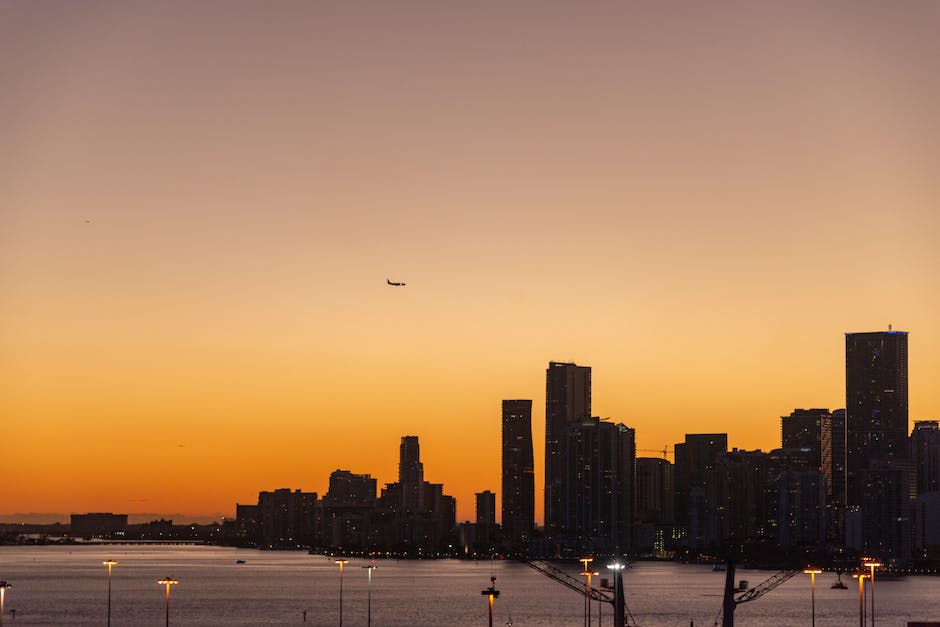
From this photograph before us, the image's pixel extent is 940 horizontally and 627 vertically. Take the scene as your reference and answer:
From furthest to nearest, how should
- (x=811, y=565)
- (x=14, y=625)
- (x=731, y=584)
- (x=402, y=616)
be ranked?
(x=402, y=616) → (x=14, y=625) → (x=811, y=565) → (x=731, y=584)

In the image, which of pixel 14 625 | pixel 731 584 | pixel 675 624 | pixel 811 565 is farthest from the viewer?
pixel 675 624

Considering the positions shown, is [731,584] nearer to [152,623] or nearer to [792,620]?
[152,623]

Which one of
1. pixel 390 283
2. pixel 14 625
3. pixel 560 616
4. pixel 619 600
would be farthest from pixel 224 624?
pixel 619 600

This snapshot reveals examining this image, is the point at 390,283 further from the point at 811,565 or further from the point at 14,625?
the point at 14,625

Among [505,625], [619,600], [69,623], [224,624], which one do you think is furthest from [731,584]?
[69,623]

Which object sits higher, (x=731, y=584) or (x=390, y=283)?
(x=390, y=283)

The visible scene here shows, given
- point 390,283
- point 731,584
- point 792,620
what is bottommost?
point 792,620

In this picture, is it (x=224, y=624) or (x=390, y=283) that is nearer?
(x=390, y=283)

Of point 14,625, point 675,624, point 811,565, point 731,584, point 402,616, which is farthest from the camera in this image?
point 402,616

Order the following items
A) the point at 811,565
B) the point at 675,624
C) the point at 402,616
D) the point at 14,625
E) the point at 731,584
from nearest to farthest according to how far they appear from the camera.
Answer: the point at 731,584, the point at 811,565, the point at 14,625, the point at 675,624, the point at 402,616
